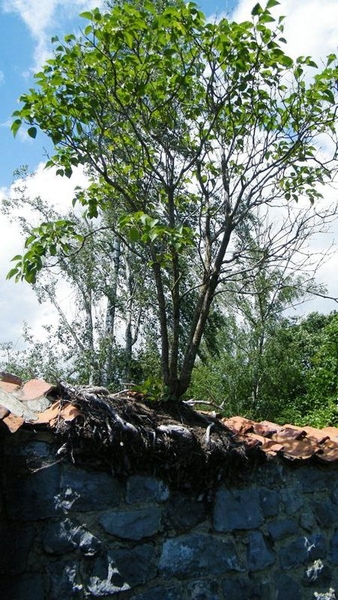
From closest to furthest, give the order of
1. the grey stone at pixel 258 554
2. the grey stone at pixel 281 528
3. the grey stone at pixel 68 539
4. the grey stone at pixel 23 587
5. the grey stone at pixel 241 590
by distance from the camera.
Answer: the grey stone at pixel 23 587 < the grey stone at pixel 68 539 < the grey stone at pixel 241 590 < the grey stone at pixel 258 554 < the grey stone at pixel 281 528

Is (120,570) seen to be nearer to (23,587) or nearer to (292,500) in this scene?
(23,587)

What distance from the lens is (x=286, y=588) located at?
294 cm

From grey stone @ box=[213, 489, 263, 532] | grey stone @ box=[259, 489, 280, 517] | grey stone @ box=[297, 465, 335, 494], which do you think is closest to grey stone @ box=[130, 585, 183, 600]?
grey stone @ box=[213, 489, 263, 532]

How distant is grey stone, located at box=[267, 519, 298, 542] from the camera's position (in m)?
2.97

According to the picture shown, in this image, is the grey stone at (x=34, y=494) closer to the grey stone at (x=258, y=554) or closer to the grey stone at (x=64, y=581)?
the grey stone at (x=64, y=581)

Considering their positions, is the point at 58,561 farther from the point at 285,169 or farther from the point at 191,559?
the point at 285,169

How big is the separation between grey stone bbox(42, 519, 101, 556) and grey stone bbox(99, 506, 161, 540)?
83mm

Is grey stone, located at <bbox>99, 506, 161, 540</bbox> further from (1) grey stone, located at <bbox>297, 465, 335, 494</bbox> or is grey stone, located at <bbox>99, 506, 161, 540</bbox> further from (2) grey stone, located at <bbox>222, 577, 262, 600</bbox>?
(1) grey stone, located at <bbox>297, 465, 335, 494</bbox>

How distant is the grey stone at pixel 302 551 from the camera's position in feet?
9.75

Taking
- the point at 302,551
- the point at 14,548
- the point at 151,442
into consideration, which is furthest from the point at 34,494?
the point at 302,551

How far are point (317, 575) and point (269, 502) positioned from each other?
470 millimetres

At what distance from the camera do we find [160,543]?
2588 millimetres

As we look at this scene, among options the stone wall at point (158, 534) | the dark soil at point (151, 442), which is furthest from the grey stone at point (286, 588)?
the dark soil at point (151, 442)

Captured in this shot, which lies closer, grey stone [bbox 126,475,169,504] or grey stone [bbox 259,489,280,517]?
grey stone [bbox 126,475,169,504]
